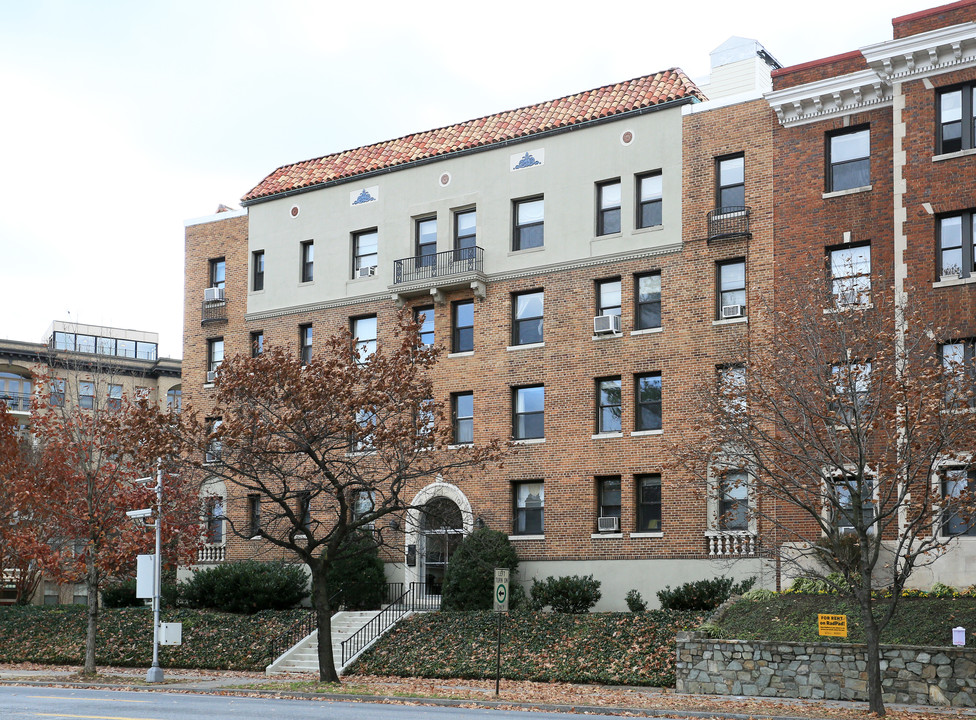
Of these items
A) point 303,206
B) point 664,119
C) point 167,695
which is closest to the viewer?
point 167,695

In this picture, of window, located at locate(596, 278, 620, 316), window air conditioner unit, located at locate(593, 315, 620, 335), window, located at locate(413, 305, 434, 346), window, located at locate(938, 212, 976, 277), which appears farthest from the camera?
window, located at locate(413, 305, 434, 346)

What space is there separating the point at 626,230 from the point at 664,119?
343cm

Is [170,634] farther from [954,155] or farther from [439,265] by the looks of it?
[954,155]

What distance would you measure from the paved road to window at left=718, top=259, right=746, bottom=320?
1470cm

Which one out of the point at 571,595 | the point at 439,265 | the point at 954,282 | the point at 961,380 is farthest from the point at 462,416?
the point at 961,380

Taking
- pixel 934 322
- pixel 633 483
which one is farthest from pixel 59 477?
pixel 934 322

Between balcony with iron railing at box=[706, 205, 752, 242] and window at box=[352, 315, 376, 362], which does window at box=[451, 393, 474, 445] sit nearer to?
window at box=[352, 315, 376, 362]

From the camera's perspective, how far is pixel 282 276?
4138cm

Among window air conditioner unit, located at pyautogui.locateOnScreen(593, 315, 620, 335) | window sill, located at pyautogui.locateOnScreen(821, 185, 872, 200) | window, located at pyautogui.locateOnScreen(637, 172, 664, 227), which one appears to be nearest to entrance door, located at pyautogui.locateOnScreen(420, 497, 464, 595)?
window air conditioner unit, located at pyautogui.locateOnScreen(593, 315, 620, 335)

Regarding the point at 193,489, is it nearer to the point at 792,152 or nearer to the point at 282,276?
the point at 282,276

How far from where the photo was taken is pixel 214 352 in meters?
43.5

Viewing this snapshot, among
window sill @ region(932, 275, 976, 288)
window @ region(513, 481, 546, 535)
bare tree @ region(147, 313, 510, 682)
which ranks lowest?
window @ region(513, 481, 546, 535)

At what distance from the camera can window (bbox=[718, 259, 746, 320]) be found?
31.7 meters

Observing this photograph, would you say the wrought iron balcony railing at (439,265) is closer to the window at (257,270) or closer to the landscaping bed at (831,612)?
the window at (257,270)
